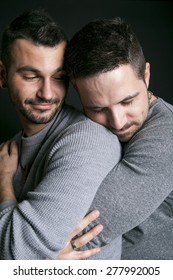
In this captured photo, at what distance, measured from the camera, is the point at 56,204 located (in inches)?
48.9

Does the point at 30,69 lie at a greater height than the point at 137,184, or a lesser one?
greater

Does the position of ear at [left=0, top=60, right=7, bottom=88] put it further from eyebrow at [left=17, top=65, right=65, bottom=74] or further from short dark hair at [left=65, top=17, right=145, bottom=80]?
short dark hair at [left=65, top=17, right=145, bottom=80]

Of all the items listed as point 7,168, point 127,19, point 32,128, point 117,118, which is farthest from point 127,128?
point 127,19

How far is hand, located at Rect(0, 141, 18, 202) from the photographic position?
1537mm

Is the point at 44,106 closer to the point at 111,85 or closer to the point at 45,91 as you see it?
the point at 45,91

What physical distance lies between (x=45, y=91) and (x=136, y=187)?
1.51ft

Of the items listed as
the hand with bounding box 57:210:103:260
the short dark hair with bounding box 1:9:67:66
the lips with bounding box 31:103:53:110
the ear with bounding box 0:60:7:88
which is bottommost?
the hand with bounding box 57:210:103:260

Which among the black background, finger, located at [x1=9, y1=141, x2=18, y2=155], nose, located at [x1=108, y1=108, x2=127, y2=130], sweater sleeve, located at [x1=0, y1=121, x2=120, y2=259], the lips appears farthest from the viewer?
the black background

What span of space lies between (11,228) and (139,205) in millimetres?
403

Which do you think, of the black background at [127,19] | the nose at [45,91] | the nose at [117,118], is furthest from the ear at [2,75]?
the black background at [127,19]

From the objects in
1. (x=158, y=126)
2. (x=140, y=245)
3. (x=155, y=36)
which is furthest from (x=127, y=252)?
(x=155, y=36)

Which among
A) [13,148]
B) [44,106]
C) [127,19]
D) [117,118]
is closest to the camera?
[117,118]

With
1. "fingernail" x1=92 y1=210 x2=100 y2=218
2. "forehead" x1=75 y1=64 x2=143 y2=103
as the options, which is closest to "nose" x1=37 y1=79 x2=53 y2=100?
"forehead" x1=75 y1=64 x2=143 y2=103

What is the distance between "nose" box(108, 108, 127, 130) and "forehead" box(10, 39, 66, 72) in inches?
10.3
